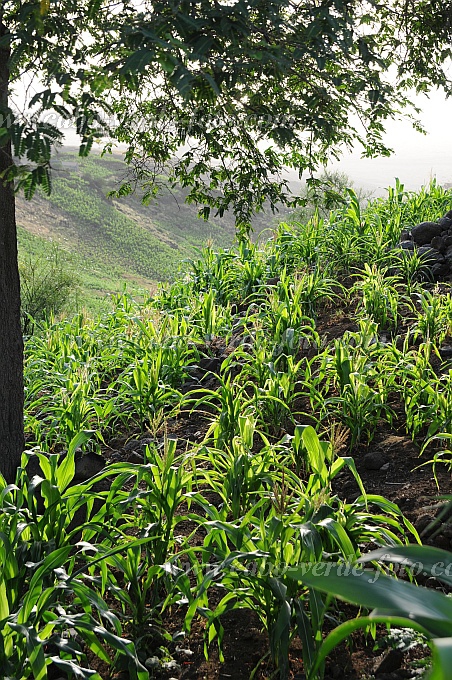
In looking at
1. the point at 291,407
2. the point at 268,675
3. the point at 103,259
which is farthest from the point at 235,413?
the point at 103,259

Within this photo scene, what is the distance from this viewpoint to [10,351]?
330cm

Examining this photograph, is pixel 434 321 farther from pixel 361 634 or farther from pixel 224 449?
pixel 361 634

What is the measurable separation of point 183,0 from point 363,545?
196 centimetres

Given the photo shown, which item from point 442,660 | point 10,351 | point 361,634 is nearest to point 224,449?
point 10,351

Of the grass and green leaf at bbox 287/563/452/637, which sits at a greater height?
green leaf at bbox 287/563/452/637

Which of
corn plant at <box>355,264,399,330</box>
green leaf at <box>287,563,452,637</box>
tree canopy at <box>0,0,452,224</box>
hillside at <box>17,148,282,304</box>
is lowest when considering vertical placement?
hillside at <box>17,148,282,304</box>

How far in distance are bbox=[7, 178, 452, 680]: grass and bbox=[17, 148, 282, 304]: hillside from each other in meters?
13.6

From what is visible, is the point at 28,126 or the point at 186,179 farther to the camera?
the point at 186,179

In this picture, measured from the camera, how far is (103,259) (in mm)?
23844

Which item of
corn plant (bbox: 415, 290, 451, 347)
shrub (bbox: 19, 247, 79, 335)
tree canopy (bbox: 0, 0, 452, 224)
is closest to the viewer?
tree canopy (bbox: 0, 0, 452, 224)

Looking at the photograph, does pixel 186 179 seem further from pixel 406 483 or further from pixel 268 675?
pixel 268 675

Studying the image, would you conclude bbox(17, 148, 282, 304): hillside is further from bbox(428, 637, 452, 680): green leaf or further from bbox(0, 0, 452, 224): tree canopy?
bbox(428, 637, 452, 680): green leaf

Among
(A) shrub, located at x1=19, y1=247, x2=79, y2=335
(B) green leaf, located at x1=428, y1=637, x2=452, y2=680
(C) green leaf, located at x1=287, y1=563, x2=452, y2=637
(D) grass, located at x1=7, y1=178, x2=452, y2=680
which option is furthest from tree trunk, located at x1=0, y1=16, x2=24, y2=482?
(A) shrub, located at x1=19, y1=247, x2=79, y2=335

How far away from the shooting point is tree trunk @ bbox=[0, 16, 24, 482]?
10.5 feet
